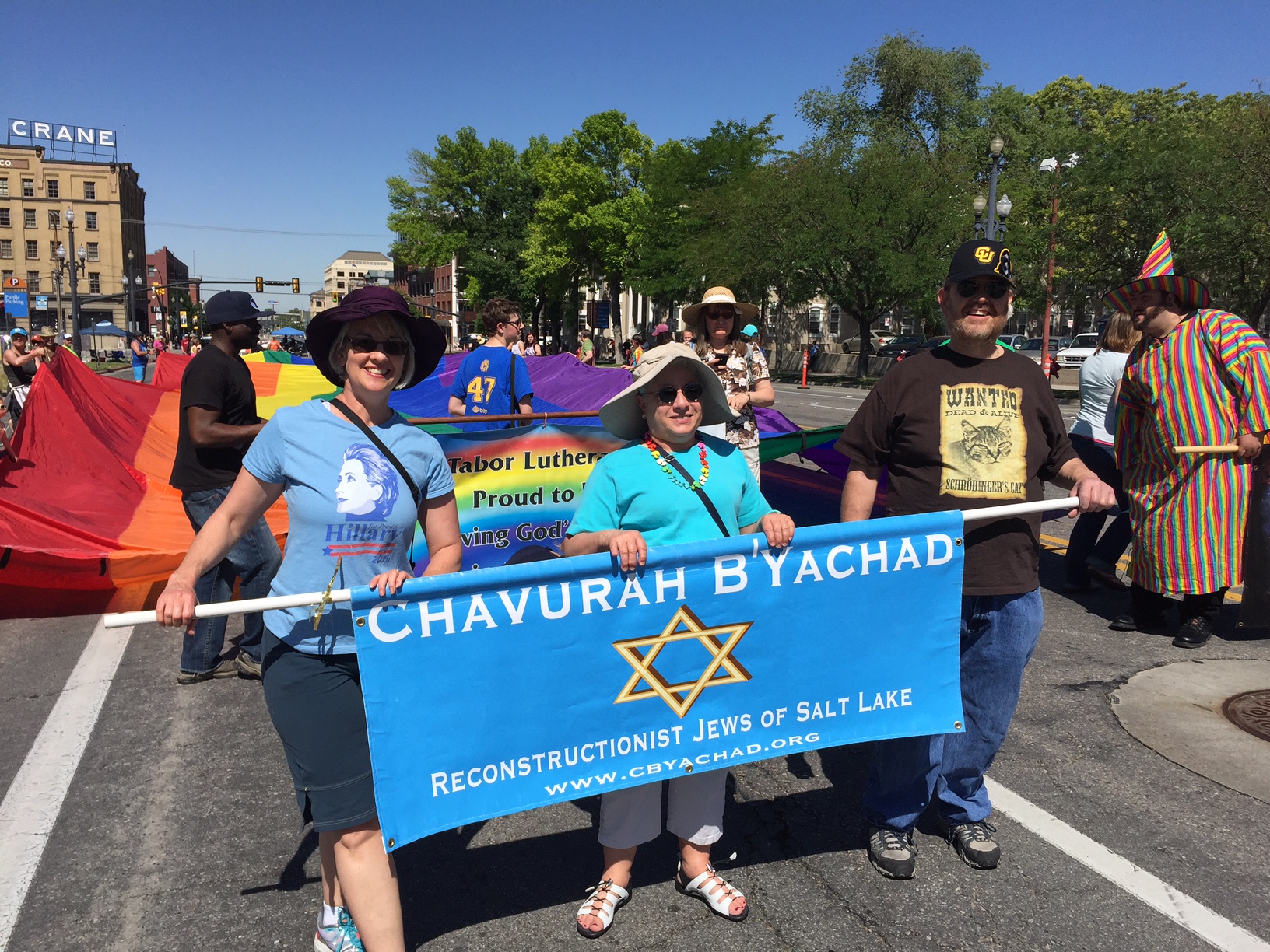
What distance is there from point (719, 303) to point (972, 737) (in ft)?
10.8

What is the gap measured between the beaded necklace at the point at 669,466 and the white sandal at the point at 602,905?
4.17 ft

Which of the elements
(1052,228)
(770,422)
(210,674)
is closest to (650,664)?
(210,674)

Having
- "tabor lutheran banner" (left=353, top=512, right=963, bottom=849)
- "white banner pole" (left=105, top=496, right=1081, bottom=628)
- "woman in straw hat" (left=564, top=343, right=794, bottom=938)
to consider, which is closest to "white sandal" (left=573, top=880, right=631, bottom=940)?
"woman in straw hat" (left=564, top=343, right=794, bottom=938)

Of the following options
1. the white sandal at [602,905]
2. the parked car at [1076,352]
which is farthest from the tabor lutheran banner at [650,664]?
the parked car at [1076,352]

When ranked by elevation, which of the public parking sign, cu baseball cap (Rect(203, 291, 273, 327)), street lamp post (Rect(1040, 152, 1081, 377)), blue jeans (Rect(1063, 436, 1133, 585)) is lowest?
blue jeans (Rect(1063, 436, 1133, 585))

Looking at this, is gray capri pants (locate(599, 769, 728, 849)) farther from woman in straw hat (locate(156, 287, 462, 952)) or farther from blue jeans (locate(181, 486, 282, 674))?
blue jeans (locate(181, 486, 282, 674))

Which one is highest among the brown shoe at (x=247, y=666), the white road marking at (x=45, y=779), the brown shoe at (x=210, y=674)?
the brown shoe at (x=247, y=666)

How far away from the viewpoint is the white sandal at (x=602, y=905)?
2.84m

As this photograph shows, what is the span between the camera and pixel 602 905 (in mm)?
2869

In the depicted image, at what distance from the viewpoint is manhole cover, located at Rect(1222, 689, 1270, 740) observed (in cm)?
427

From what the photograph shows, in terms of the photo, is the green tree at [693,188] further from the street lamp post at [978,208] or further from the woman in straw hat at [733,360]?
the woman in straw hat at [733,360]

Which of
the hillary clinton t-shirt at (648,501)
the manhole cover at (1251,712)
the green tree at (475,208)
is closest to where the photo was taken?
the hillary clinton t-shirt at (648,501)

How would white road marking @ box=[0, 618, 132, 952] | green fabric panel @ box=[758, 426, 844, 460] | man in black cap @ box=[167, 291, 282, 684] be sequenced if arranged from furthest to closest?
green fabric panel @ box=[758, 426, 844, 460]
man in black cap @ box=[167, 291, 282, 684]
white road marking @ box=[0, 618, 132, 952]

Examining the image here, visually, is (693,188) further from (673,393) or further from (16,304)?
(673,393)
